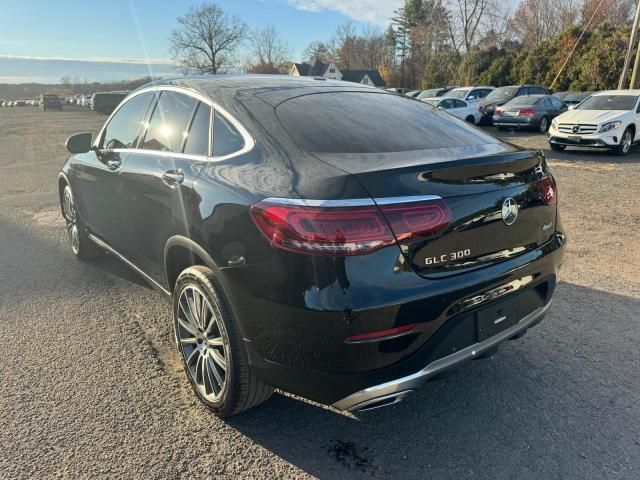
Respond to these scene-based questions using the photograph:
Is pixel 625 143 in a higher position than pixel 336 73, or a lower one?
lower

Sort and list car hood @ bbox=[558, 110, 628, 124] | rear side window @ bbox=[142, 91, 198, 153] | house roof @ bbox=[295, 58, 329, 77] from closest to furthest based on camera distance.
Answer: rear side window @ bbox=[142, 91, 198, 153]
car hood @ bbox=[558, 110, 628, 124]
house roof @ bbox=[295, 58, 329, 77]

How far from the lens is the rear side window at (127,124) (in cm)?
372

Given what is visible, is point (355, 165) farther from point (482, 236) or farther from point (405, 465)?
point (405, 465)

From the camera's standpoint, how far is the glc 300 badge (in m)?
2.34

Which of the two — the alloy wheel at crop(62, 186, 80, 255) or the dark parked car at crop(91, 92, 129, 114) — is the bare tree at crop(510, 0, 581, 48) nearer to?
the dark parked car at crop(91, 92, 129, 114)

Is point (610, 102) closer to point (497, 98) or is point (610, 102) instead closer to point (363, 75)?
point (497, 98)

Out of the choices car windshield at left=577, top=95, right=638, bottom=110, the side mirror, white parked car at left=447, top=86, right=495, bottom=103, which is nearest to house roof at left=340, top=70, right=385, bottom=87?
white parked car at left=447, top=86, right=495, bottom=103

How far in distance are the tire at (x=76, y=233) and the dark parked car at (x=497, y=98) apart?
19170mm

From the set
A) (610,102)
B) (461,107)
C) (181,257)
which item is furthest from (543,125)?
(181,257)

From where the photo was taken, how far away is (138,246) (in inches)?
135

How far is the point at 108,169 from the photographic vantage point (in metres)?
3.82

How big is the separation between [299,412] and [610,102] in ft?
44.7

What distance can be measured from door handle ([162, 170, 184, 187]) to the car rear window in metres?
0.65

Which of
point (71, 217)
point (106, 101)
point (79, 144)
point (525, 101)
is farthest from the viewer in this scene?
point (106, 101)
